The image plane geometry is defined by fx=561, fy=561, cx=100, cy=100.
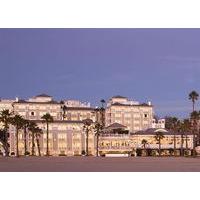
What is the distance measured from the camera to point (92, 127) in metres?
85.6

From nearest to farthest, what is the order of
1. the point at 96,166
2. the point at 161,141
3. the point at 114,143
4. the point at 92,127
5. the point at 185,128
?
the point at 96,166 < the point at 114,143 < the point at 92,127 < the point at 185,128 < the point at 161,141

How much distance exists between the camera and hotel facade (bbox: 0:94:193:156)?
8300 cm

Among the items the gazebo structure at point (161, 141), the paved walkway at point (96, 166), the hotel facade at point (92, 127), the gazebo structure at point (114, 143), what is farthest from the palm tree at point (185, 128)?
the paved walkway at point (96, 166)

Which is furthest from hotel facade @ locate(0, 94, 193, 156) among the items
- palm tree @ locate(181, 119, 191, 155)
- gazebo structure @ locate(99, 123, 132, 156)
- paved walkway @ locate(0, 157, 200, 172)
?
paved walkway @ locate(0, 157, 200, 172)

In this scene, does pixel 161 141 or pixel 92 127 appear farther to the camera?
pixel 161 141

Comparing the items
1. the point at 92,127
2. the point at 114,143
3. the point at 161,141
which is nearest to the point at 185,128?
the point at 161,141

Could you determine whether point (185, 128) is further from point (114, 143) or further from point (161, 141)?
point (114, 143)

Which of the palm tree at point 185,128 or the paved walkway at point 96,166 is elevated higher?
the palm tree at point 185,128

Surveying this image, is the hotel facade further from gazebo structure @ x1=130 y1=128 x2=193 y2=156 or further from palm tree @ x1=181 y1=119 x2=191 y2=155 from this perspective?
palm tree @ x1=181 y1=119 x2=191 y2=155

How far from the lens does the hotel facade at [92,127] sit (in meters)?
83.0

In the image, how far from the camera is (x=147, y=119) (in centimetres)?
10094

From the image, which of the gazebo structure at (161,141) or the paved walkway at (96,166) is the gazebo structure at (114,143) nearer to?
the gazebo structure at (161,141)
